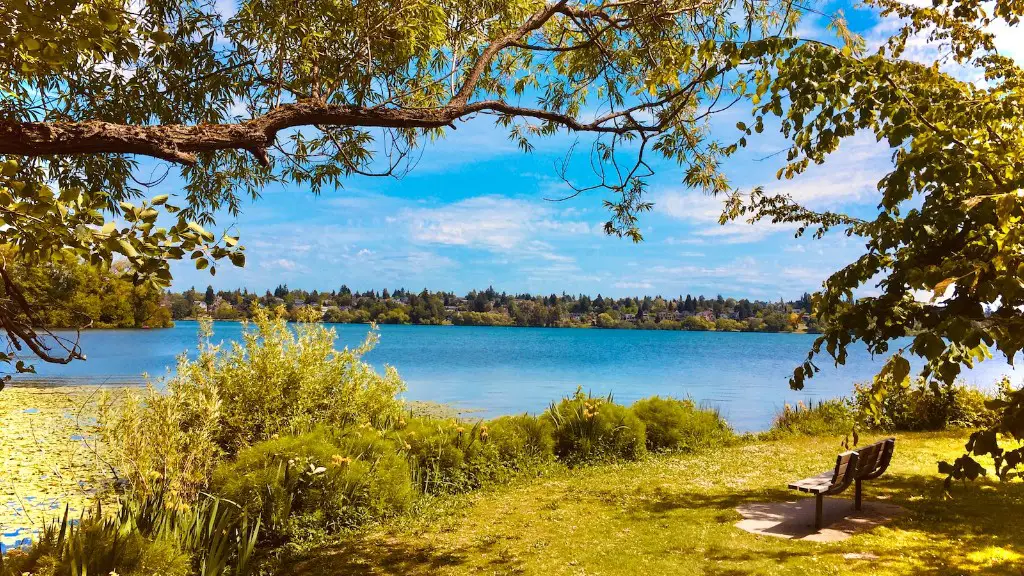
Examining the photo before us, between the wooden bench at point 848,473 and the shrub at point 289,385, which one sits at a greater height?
the shrub at point 289,385

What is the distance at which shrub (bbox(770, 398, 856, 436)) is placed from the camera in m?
12.1

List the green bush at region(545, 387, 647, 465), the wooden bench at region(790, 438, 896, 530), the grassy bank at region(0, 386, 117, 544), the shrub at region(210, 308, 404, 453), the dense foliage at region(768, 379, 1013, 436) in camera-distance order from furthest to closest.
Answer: the dense foliage at region(768, 379, 1013, 436)
the green bush at region(545, 387, 647, 465)
the shrub at region(210, 308, 404, 453)
the grassy bank at region(0, 386, 117, 544)
the wooden bench at region(790, 438, 896, 530)

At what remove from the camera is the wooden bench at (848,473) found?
5.78m

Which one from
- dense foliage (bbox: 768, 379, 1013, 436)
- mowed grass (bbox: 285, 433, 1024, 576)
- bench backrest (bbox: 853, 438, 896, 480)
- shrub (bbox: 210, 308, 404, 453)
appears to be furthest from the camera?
dense foliage (bbox: 768, 379, 1013, 436)

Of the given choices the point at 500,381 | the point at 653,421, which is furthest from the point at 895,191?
the point at 500,381

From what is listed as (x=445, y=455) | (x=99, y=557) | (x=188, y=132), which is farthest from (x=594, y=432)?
(x=188, y=132)

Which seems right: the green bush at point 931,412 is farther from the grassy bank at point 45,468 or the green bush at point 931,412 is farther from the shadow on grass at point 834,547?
the grassy bank at point 45,468

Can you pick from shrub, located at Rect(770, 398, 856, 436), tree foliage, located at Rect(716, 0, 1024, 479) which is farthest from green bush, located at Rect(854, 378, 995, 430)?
tree foliage, located at Rect(716, 0, 1024, 479)

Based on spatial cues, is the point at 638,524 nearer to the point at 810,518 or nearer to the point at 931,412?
the point at 810,518

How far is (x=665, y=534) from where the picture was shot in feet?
19.8

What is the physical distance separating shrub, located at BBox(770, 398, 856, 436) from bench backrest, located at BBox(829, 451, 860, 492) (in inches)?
258

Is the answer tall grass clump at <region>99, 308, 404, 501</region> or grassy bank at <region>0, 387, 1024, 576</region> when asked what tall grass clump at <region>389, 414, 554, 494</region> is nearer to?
grassy bank at <region>0, 387, 1024, 576</region>

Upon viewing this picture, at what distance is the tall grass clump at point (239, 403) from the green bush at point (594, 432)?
2.81 meters

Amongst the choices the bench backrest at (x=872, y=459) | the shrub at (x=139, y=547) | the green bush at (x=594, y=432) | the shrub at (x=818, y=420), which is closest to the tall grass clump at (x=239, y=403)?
the shrub at (x=139, y=547)
